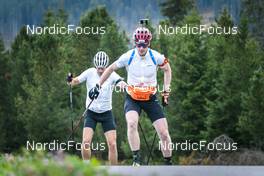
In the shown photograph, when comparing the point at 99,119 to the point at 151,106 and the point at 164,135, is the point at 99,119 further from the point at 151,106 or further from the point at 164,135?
the point at 164,135

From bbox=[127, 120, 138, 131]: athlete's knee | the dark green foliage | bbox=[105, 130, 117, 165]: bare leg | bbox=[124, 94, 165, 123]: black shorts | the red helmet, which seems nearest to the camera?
bbox=[127, 120, 138, 131]: athlete's knee

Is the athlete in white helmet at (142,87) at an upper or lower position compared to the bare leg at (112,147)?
upper

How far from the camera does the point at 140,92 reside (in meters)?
13.0

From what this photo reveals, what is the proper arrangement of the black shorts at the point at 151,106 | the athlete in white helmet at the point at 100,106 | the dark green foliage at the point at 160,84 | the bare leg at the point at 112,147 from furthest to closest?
the dark green foliage at the point at 160,84 < the bare leg at the point at 112,147 < the athlete in white helmet at the point at 100,106 < the black shorts at the point at 151,106

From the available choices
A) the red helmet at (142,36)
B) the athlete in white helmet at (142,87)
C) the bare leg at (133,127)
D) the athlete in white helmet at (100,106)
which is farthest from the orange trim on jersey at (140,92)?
the athlete in white helmet at (100,106)

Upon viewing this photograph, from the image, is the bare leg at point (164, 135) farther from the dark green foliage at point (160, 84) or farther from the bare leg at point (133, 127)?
the dark green foliage at point (160, 84)

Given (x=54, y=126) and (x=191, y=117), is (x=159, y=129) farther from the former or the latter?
(x=54, y=126)

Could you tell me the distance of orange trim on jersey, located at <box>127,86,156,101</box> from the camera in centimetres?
1298

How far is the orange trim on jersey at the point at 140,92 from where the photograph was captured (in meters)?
13.0

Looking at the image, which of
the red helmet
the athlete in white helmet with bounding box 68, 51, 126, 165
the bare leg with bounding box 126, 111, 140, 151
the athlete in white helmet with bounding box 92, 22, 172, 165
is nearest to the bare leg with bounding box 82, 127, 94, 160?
the athlete in white helmet with bounding box 68, 51, 126, 165

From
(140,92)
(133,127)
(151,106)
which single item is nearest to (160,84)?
(151,106)

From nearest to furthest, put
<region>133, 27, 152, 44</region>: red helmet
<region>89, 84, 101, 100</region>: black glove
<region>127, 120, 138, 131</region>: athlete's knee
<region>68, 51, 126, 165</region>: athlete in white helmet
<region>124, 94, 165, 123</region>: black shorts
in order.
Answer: <region>127, 120, 138, 131</region>: athlete's knee → <region>133, 27, 152, 44</region>: red helmet → <region>124, 94, 165, 123</region>: black shorts → <region>89, 84, 101, 100</region>: black glove → <region>68, 51, 126, 165</region>: athlete in white helmet

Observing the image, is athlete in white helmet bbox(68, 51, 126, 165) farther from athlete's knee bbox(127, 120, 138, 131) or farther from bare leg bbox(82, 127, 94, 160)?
athlete's knee bbox(127, 120, 138, 131)

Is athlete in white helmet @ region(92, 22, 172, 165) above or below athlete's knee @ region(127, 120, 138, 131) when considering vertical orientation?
above
